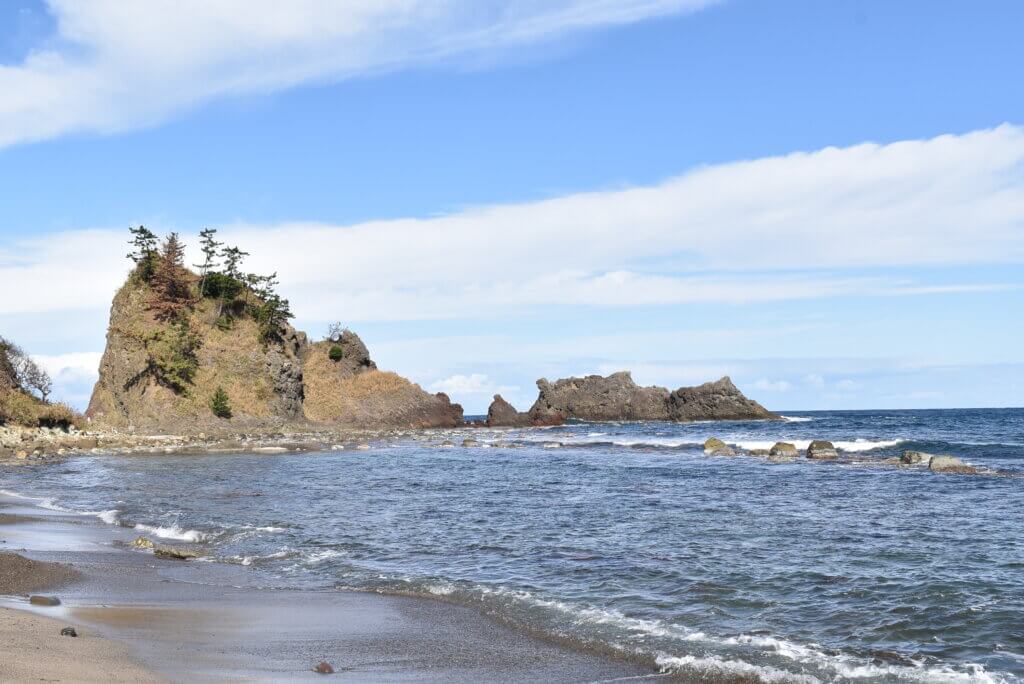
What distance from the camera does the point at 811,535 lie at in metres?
19.2

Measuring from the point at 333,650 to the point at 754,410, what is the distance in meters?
115

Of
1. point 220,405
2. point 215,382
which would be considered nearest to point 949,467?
point 220,405

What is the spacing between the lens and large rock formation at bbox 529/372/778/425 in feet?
393

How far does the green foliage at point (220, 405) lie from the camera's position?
238 ft

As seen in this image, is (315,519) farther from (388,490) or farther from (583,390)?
(583,390)

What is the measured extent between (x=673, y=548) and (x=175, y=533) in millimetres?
12934

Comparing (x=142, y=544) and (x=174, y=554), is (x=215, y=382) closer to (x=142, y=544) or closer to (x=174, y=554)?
(x=142, y=544)

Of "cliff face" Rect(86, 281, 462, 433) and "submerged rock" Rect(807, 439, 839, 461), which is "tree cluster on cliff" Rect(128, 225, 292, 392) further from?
"submerged rock" Rect(807, 439, 839, 461)

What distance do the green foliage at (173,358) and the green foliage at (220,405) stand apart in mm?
2511

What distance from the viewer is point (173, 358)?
71.6 metres

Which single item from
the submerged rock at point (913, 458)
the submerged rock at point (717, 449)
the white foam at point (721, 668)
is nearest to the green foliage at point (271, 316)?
the submerged rock at point (717, 449)

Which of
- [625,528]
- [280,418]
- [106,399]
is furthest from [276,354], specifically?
[625,528]

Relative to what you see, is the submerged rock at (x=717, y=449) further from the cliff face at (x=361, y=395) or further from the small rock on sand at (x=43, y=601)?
the cliff face at (x=361, y=395)

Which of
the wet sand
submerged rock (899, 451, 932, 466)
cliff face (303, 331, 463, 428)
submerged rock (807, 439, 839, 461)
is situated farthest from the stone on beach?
cliff face (303, 331, 463, 428)
